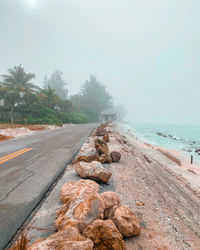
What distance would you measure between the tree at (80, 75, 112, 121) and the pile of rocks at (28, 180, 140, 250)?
2273 inches

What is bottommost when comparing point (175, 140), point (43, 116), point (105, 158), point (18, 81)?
point (175, 140)

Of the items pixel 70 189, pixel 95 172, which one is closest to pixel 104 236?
pixel 70 189

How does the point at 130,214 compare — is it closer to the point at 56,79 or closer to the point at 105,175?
the point at 105,175

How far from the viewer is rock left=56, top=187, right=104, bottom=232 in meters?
2.05

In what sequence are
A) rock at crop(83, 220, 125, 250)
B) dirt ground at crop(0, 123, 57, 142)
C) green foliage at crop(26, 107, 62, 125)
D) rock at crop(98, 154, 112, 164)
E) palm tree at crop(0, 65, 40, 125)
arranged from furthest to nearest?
1. palm tree at crop(0, 65, 40, 125)
2. green foliage at crop(26, 107, 62, 125)
3. dirt ground at crop(0, 123, 57, 142)
4. rock at crop(98, 154, 112, 164)
5. rock at crop(83, 220, 125, 250)

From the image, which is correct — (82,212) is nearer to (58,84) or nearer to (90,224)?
(90,224)

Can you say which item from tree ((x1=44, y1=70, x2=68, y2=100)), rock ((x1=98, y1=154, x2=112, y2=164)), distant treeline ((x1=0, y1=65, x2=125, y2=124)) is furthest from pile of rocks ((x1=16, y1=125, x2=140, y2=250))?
tree ((x1=44, y1=70, x2=68, y2=100))

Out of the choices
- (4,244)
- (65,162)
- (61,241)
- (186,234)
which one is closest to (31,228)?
(4,244)

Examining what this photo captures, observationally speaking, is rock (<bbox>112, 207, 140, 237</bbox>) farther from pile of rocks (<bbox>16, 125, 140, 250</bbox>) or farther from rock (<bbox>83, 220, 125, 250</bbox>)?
rock (<bbox>83, 220, 125, 250</bbox>)

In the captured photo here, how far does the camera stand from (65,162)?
5738mm

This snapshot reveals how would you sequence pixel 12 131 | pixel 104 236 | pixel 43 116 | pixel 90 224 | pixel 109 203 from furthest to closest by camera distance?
pixel 43 116 < pixel 12 131 < pixel 109 203 < pixel 90 224 < pixel 104 236

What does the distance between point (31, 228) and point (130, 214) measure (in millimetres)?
1811

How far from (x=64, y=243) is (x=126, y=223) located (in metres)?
1.15

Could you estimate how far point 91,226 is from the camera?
1905mm
